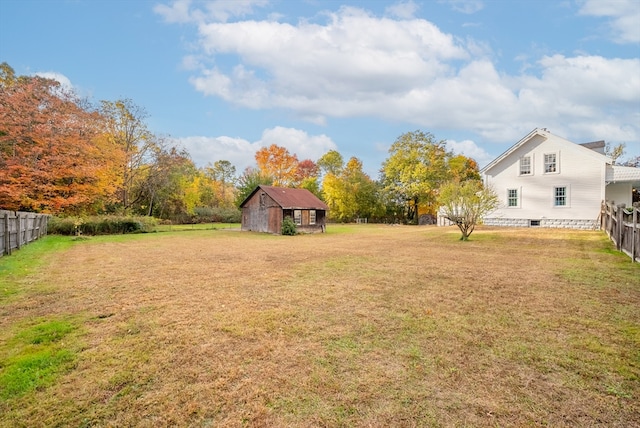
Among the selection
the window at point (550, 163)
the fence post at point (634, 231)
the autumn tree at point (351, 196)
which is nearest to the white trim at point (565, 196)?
the window at point (550, 163)

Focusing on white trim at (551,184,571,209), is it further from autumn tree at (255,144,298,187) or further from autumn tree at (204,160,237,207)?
autumn tree at (204,160,237,207)

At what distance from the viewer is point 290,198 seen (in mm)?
27812

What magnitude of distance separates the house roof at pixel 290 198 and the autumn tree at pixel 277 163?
22808 millimetres

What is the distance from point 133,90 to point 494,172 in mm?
33173

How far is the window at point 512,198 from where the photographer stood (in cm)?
2405

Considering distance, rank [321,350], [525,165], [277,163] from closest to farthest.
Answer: [321,350] < [525,165] < [277,163]

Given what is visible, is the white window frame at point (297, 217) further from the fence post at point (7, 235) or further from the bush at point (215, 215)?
the bush at point (215, 215)

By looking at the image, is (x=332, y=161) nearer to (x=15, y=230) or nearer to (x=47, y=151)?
(x=47, y=151)

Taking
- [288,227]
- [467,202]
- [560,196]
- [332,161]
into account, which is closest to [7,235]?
[288,227]

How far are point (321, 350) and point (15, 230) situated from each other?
14.2 metres

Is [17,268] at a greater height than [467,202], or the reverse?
[467,202]

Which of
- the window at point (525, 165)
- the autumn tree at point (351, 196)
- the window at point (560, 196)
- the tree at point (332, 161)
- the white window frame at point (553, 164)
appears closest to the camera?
the window at point (560, 196)

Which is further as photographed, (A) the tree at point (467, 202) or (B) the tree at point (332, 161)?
(B) the tree at point (332, 161)

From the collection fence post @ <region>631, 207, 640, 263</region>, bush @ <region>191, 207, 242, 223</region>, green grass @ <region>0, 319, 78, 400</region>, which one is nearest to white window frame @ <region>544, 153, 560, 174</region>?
fence post @ <region>631, 207, 640, 263</region>
